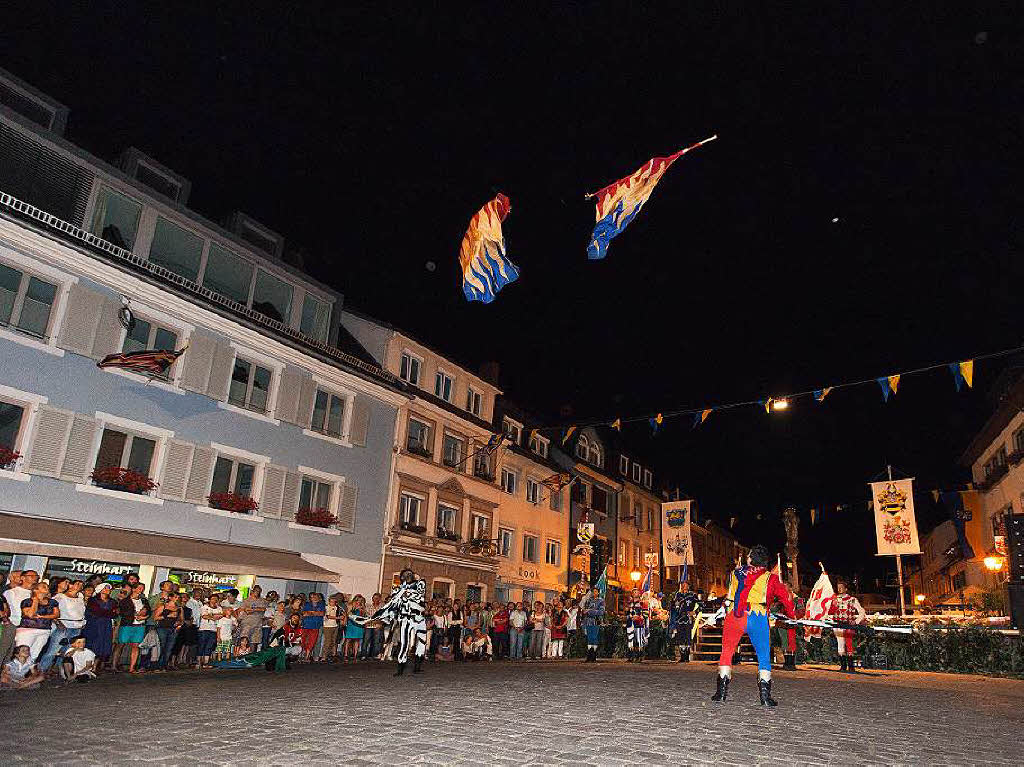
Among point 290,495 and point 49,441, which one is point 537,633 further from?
point 49,441

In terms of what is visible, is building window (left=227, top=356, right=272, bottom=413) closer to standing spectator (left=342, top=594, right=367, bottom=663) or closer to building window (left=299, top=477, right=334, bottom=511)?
building window (left=299, top=477, right=334, bottom=511)

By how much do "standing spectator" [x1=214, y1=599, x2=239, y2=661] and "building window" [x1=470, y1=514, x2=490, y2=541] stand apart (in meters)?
16.1

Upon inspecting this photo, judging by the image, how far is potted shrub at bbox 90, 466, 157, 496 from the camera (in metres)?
19.9

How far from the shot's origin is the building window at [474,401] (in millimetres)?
36675

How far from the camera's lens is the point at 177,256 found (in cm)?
2339

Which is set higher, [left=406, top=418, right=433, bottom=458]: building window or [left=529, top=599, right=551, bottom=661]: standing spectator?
[left=406, top=418, right=433, bottom=458]: building window

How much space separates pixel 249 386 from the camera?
81.0 feet

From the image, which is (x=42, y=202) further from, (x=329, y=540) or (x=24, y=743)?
(x=24, y=743)

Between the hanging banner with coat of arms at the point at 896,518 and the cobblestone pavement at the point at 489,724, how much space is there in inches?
581

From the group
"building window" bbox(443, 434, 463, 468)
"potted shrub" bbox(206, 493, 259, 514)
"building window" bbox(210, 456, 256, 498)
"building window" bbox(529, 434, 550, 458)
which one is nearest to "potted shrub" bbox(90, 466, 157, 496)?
"potted shrub" bbox(206, 493, 259, 514)

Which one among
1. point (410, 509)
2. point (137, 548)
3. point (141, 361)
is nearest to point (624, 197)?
point (141, 361)

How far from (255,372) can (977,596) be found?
32.5 meters

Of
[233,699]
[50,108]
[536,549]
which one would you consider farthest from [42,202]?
[536,549]

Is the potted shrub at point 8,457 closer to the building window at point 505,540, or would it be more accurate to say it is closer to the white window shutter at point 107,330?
the white window shutter at point 107,330
